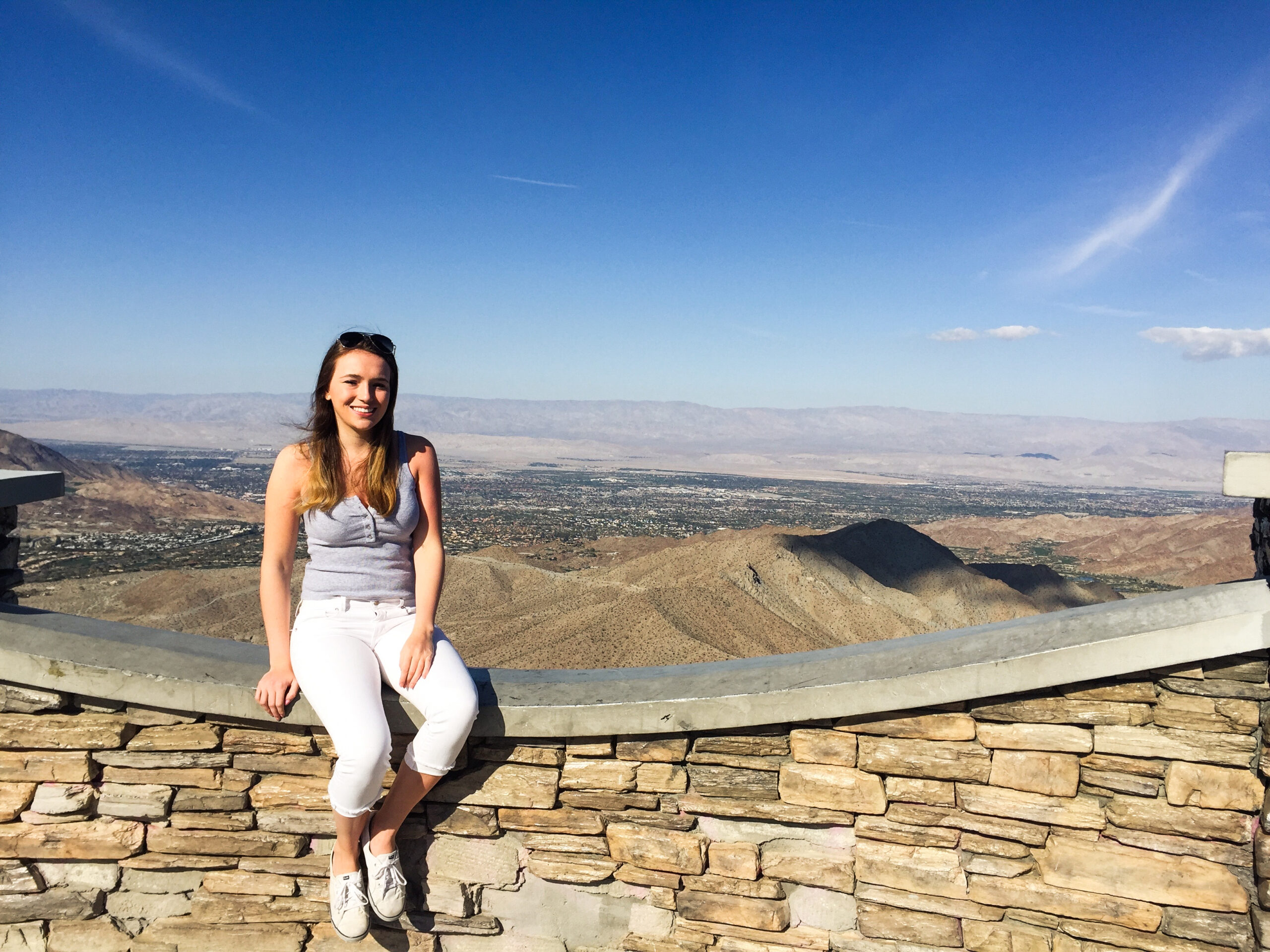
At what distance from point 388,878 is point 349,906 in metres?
0.12

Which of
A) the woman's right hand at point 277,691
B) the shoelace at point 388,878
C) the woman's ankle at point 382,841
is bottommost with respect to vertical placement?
the shoelace at point 388,878

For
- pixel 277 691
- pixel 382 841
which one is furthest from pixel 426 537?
pixel 382 841

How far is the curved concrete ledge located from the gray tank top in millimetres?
308

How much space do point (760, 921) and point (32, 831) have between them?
219 cm

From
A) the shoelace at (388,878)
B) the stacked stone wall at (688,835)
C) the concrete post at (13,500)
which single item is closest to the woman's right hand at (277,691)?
the stacked stone wall at (688,835)

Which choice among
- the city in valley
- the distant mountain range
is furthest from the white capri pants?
the distant mountain range

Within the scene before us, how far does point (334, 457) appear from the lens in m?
2.55

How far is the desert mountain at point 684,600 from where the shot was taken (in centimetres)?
1067

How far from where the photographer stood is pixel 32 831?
2613 millimetres

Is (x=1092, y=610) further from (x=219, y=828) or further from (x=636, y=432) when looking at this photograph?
(x=636, y=432)

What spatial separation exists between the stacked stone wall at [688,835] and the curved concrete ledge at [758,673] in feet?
0.33

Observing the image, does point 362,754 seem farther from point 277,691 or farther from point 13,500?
point 13,500

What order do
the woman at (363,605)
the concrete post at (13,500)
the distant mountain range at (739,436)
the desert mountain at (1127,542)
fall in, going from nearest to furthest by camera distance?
the woman at (363,605)
the concrete post at (13,500)
the desert mountain at (1127,542)
the distant mountain range at (739,436)

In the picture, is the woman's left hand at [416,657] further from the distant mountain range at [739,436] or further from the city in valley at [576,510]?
the distant mountain range at [739,436]
